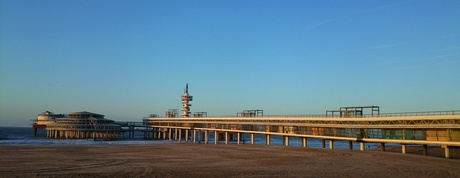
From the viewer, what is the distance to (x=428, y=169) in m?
32.9

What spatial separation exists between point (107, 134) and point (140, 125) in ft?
56.4

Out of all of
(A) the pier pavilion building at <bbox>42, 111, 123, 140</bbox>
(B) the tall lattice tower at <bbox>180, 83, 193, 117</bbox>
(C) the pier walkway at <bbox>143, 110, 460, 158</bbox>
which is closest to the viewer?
(C) the pier walkway at <bbox>143, 110, 460, 158</bbox>

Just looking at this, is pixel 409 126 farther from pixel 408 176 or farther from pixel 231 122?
pixel 231 122

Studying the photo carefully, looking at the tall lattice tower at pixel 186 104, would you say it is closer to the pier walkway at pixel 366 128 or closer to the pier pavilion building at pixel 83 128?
the pier pavilion building at pixel 83 128

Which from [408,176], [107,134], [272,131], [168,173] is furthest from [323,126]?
[107,134]

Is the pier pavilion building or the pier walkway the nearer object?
the pier walkway

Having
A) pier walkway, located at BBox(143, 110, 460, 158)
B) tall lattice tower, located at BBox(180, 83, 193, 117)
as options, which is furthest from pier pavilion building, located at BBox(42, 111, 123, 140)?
pier walkway, located at BBox(143, 110, 460, 158)

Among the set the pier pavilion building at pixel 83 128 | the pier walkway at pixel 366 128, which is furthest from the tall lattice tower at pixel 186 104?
the pier walkway at pixel 366 128

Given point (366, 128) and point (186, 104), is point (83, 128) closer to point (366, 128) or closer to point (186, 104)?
point (186, 104)

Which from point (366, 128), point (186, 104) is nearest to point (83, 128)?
point (186, 104)

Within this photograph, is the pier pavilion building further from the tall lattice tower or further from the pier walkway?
the pier walkway

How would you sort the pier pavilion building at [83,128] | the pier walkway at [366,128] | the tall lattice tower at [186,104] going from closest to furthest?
the pier walkway at [366,128] → the pier pavilion building at [83,128] → the tall lattice tower at [186,104]

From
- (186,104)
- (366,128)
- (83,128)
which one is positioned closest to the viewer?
(366,128)

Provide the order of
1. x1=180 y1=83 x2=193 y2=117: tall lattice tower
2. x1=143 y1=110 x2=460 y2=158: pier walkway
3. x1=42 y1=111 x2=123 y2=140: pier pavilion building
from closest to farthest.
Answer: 1. x1=143 y1=110 x2=460 y2=158: pier walkway
2. x1=42 y1=111 x2=123 y2=140: pier pavilion building
3. x1=180 y1=83 x2=193 y2=117: tall lattice tower
